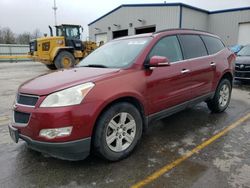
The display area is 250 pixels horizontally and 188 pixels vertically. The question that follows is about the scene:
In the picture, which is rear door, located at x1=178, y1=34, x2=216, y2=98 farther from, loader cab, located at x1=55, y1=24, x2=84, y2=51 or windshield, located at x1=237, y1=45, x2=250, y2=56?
loader cab, located at x1=55, y1=24, x2=84, y2=51

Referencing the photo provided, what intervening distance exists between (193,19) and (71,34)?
11.6m

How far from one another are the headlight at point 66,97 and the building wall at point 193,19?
19701 mm

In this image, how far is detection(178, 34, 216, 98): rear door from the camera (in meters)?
4.38

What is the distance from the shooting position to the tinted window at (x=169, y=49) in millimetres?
3846

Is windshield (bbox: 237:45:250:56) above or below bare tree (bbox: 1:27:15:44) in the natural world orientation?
below

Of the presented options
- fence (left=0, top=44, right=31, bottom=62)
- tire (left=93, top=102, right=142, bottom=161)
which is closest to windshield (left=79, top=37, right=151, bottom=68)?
tire (left=93, top=102, right=142, bottom=161)

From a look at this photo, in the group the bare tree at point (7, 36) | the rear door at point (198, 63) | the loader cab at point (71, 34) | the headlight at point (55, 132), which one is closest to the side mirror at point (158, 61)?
the rear door at point (198, 63)

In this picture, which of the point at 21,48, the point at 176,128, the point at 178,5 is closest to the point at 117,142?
the point at 176,128

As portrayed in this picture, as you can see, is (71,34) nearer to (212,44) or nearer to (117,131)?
(212,44)

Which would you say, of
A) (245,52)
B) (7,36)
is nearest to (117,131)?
(245,52)

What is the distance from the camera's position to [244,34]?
69.6 ft

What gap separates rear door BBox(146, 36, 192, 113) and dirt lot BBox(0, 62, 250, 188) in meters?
0.65

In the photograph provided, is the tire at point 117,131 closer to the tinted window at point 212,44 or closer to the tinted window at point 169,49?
the tinted window at point 169,49

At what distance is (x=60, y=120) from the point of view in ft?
8.74
